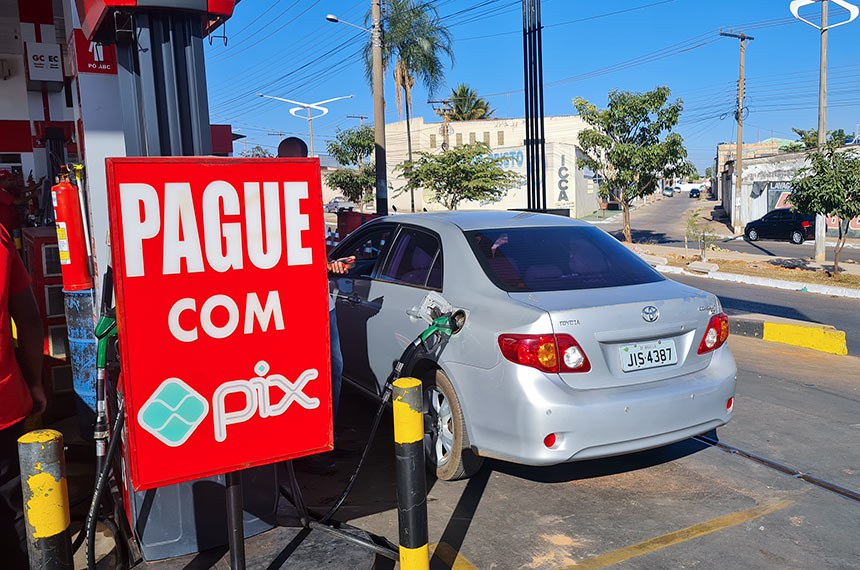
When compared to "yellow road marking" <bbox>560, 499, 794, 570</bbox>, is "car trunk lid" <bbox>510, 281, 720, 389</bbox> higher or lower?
higher

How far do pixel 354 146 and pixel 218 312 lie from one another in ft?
163

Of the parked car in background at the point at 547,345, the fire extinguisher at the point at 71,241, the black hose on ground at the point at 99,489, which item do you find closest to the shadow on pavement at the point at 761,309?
the parked car in background at the point at 547,345

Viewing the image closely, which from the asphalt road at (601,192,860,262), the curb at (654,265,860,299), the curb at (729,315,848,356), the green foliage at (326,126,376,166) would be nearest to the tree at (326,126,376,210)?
the green foliage at (326,126,376,166)

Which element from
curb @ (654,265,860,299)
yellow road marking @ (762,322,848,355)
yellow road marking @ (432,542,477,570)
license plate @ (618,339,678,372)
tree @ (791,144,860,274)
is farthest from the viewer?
tree @ (791,144,860,274)

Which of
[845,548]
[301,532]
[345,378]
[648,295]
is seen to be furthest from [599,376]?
[345,378]

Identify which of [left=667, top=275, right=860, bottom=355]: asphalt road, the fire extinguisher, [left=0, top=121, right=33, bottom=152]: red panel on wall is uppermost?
[left=0, top=121, right=33, bottom=152]: red panel on wall

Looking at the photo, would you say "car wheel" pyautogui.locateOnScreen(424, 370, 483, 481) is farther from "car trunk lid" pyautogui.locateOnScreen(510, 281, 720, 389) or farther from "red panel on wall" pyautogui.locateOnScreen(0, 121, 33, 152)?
"red panel on wall" pyautogui.locateOnScreen(0, 121, 33, 152)

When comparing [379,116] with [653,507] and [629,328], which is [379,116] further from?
[653,507]

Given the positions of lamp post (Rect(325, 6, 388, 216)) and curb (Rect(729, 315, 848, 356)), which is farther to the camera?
lamp post (Rect(325, 6, 388, 216))

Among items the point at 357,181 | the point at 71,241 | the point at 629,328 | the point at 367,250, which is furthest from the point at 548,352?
the point at 357,181

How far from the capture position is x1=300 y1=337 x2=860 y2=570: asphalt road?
350 cm

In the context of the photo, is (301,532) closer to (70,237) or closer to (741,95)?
(70,237)

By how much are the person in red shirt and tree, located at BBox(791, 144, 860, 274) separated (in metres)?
17.6

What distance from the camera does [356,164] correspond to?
52062mm
